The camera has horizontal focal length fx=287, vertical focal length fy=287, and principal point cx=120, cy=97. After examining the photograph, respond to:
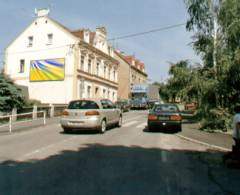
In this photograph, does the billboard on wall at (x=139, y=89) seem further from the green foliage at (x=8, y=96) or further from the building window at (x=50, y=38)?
the green foliage at (x=8, y=96)

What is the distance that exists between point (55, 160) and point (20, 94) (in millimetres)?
16624

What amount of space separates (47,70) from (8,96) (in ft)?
48.7

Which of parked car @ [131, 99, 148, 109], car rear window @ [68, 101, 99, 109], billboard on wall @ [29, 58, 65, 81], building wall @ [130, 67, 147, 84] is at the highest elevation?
building wall @ [130, 67, 147, 84]

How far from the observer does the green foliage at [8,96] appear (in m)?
22.2

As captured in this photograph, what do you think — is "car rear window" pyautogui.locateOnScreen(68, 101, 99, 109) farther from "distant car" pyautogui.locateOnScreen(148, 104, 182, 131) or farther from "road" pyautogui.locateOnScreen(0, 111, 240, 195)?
"road" pyautogui.locateOnScreen(0, 111, 240, 195)

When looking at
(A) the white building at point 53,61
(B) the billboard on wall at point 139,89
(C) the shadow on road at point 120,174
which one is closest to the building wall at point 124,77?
(B) the billboard on wall at point 139,89

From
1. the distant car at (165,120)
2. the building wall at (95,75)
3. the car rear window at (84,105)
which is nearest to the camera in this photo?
the car rear window at (84,105)

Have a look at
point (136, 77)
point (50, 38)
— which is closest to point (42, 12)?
point (50, 38)

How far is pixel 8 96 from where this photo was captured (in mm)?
22297

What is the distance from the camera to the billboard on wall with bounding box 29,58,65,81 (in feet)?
119

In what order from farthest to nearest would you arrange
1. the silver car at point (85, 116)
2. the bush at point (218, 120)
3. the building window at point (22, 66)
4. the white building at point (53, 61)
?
the building window at point (22, 66) < the white building at point (53, 61) < the bush at point (218, 120) < the silver car at point (85, 116)

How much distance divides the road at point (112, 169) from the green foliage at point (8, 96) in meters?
12.0

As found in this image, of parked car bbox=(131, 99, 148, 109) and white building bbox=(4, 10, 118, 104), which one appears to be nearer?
white building bbox=(4, 10, 118, 104)

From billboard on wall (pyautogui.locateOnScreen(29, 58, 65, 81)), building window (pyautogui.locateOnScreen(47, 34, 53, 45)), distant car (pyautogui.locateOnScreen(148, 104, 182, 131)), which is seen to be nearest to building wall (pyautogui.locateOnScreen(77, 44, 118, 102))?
billboard on wall (pyautogui.locateOnScreen(29, 58, 65, 81))
